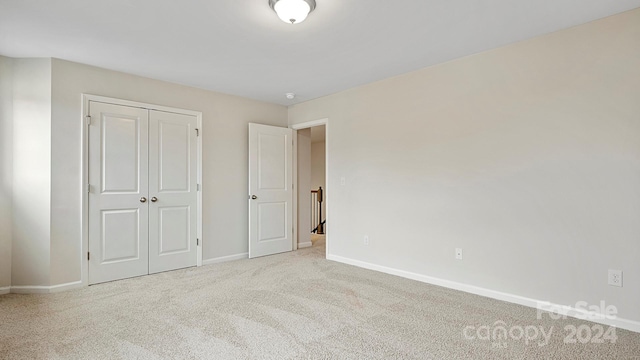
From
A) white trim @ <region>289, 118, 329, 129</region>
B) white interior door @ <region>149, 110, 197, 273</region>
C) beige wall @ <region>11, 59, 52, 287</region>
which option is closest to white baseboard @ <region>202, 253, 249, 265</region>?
white interior door @ <region>149, 110, 197, 273</region>

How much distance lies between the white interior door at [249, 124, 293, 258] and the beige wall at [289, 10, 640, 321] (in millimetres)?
Result: 1401

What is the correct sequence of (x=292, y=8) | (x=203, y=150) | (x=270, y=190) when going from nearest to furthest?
(x=292, y=8), (x=203, y=150), (x=270, y=190)

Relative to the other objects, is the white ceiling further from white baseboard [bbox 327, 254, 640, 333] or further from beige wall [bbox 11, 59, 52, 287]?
white baseboard [bbox 327, 254, 640, 333]

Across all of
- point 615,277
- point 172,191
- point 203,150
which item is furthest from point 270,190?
point 615,277

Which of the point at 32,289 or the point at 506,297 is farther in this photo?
the point at 32,289

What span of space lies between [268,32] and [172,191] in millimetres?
2371

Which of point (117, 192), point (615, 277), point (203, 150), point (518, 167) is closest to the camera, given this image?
point (615, 277)

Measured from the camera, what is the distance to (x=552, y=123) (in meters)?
2.78

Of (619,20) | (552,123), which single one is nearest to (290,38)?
(552,123)

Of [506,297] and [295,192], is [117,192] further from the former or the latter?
[506,297]

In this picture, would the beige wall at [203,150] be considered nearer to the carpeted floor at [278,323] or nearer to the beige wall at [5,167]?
the beige wall at [5,167]

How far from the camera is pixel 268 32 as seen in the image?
278 centimetres

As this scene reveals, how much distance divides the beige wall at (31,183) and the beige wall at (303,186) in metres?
3.23

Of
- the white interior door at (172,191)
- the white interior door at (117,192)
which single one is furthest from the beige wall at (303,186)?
the white interior door at (117,192)
